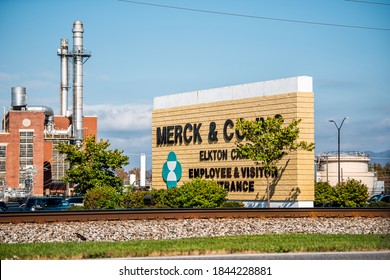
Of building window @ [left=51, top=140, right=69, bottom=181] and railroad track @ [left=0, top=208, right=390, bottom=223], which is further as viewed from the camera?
building window @ [left=51, top=140, right=69, bottom=181]

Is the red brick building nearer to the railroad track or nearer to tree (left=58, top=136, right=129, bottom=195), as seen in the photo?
tree (left=58, top=136, right=129, bottom=195)

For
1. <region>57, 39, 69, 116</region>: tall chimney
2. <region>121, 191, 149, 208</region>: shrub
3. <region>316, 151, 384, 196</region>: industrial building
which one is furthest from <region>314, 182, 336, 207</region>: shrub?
<region>57, 39, 69, 116</region>: tall chimney

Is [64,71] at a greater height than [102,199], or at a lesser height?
greater

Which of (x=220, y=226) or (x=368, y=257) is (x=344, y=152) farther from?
(x=368, y=257)

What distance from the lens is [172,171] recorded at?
56312 millimetres

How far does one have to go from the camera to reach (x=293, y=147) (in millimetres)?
46281

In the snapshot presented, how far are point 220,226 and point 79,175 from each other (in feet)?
141

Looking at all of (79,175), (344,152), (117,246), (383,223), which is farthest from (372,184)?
(117,246)

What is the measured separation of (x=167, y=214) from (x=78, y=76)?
7148 cm

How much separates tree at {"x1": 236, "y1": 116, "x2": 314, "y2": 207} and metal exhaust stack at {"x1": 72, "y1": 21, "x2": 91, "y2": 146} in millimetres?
50295

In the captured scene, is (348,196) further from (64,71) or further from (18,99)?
(18,99)

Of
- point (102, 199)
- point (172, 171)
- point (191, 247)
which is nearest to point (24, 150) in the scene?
point (172, 171)

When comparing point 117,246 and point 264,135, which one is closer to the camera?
point 117,246

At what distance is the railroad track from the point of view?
971 inches
